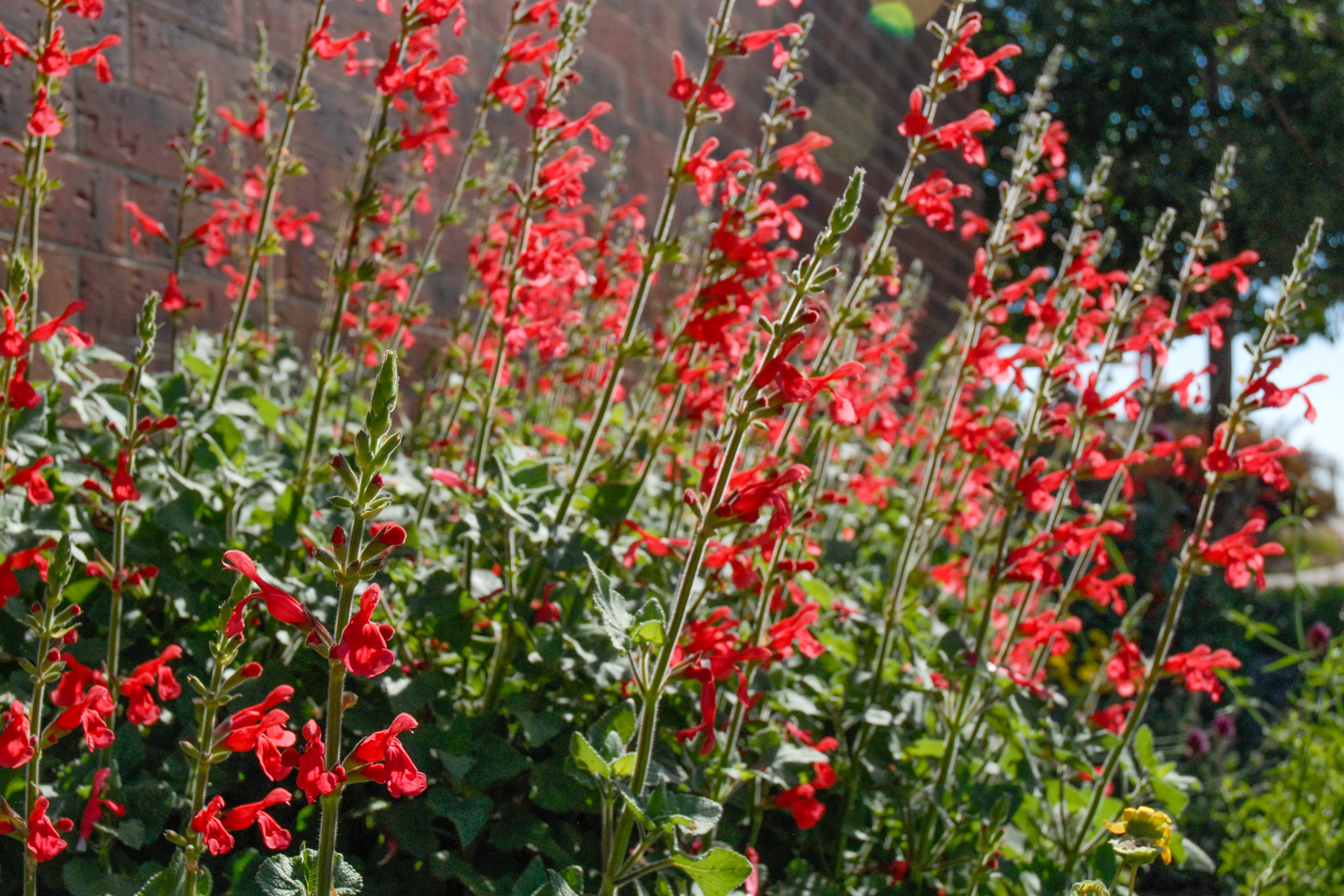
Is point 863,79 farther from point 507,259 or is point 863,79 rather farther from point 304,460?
point 304,460

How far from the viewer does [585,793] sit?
162cm

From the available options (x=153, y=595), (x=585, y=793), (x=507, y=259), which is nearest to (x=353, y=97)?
(x=507, y=259)

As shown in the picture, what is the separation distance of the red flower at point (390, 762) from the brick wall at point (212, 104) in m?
2.42

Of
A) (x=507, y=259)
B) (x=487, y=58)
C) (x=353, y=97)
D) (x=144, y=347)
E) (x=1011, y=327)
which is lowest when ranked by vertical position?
(x=144, y=347)

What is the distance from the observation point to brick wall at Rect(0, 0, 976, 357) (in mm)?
2789

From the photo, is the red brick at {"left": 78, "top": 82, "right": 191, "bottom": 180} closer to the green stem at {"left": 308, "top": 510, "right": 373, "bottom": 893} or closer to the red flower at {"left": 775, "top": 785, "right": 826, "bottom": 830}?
the green stem at {"left": 308, "top": 510, "right": 373, "bottom": 893}

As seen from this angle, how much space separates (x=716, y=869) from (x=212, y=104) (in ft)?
9.79

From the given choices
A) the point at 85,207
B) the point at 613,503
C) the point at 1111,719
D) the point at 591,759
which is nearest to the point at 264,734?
the point at 591,759

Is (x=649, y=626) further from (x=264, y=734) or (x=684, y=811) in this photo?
(x=264, y=734)

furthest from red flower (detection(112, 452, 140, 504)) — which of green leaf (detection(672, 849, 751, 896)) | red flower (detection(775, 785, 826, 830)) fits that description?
red flower (detection(775, 785, 826, 830))

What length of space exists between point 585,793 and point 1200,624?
195 inches

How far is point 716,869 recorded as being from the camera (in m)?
1.24

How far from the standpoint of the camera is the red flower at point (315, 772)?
0.91m

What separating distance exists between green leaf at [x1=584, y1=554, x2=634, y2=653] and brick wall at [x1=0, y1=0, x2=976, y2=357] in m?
2.25
